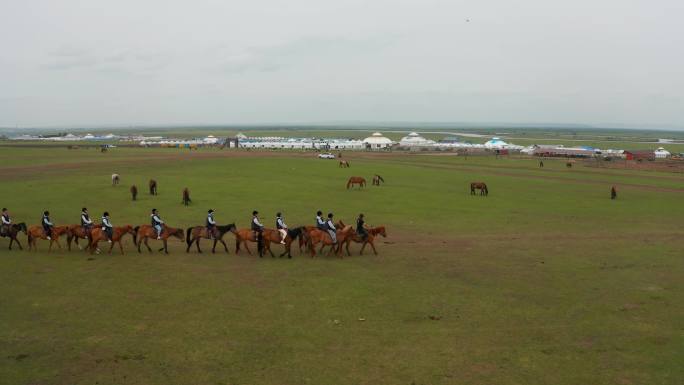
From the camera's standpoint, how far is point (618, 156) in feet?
277

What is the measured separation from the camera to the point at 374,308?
13398 mm

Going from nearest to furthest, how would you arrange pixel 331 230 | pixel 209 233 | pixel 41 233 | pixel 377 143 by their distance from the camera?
pixel 331 230 < pixel 41 233 < pixel 209 233 < pixel 377 143

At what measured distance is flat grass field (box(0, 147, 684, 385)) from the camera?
10.1 m

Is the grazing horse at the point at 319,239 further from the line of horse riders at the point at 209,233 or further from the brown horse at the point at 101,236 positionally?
the brown horse at the point at 101,236

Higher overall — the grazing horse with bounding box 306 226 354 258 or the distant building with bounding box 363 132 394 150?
the distant building with bounding box 363 132 394 150

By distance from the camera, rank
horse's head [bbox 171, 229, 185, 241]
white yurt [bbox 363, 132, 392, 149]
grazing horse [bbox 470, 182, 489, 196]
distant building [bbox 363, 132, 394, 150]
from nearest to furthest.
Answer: horse's head [bbox 171, 229, 185, 241]
grazing horse [bbox 470, 182, 489, 196]
distant building [bbox 363, 132, 394, 150]
white yurt [bbox 363, 132, 392, 149]

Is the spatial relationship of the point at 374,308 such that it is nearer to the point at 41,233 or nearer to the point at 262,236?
the point at 262,236

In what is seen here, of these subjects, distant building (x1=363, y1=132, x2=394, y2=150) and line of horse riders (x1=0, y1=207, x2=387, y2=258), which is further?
distant building (x1=363, y1=132, x2=394, y2=150)

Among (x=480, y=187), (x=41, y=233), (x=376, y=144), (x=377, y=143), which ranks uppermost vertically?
(x=377, y=143)

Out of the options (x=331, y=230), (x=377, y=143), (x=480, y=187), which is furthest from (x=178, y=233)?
(x=377, y=143)

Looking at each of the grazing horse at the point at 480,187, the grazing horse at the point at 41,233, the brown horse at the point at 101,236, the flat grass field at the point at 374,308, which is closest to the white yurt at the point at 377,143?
the grazing horse at the point at 480,187

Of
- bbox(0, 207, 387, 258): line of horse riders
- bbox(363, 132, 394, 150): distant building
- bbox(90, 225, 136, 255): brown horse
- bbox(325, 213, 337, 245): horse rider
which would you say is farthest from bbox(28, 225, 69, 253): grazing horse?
bbox(363, 132, 394, 150): distant building

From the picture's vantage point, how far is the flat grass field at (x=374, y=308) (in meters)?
10.1

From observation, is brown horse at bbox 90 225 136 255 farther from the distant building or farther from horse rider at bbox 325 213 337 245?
the distant building
